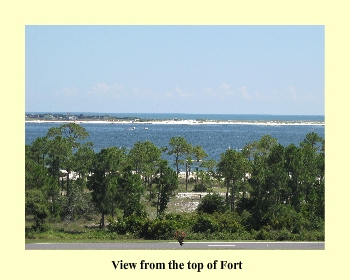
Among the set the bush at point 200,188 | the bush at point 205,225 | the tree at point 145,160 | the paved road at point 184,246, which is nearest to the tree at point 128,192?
the bush at point 205,225

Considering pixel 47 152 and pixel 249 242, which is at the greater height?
pixel 47 152

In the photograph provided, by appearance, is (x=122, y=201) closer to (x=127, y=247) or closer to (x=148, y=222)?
(x=148, y=222)

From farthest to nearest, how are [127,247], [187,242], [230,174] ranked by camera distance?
[230,174]
[187,242]
[127,247]

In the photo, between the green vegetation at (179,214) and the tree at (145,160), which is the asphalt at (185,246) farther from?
the tree at (145,160)

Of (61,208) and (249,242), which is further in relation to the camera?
(61,208)

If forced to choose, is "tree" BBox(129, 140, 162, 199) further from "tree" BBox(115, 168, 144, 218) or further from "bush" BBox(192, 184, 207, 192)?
"tree" BBox(115, 168, 144, 218)

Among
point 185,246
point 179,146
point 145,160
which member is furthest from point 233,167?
point 179,146

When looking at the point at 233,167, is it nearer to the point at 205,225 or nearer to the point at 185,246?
the point at 205,225

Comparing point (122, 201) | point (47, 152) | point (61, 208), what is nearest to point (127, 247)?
point (122, 201)
